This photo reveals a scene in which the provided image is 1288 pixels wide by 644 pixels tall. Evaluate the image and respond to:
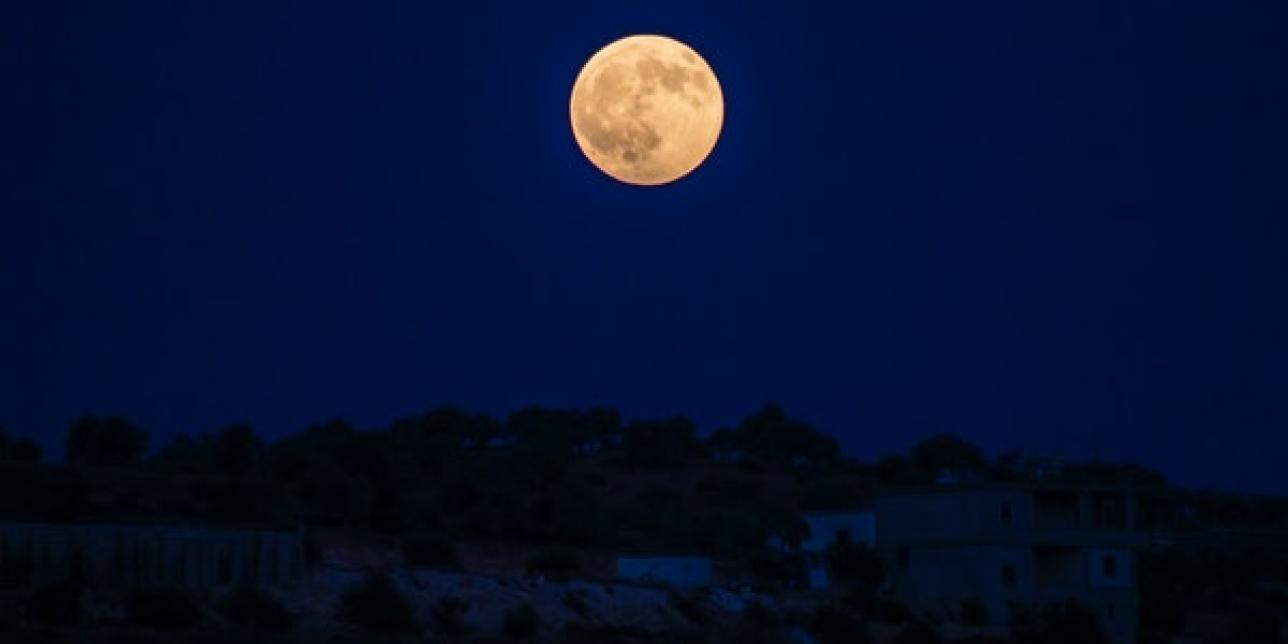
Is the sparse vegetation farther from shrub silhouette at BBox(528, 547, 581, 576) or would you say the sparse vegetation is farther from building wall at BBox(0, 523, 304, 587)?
shrub silhouette at BBox(528, 547, 581, 576)

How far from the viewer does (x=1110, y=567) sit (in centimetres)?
6775

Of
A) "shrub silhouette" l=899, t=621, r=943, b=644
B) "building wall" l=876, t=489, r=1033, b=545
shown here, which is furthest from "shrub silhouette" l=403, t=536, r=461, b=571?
"building wall" l=876, t=489, r=1033, b=545

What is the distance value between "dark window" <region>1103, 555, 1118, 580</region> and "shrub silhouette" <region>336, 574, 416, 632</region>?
97.3 ft

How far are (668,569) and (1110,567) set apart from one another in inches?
671

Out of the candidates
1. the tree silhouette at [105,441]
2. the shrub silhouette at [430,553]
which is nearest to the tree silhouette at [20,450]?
the tree silhouette at [105,441]

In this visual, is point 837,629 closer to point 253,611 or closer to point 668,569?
point 668,569

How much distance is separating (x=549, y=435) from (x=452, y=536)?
5415cm

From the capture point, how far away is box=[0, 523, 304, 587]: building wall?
152 ft

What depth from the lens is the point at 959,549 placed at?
68.0 meters

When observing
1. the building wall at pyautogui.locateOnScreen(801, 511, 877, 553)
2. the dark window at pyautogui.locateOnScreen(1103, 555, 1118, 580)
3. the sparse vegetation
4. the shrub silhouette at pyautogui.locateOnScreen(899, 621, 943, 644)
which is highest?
the building wall at pyautogui.locateOnScreen(801, 511, 877, 553)

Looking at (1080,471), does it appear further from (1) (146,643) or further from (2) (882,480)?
(1) (146,643)

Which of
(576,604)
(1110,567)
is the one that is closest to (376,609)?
(576,604)

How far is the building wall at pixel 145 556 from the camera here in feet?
152

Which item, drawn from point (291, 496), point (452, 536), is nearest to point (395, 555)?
point (452, 536)
